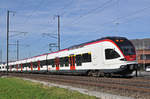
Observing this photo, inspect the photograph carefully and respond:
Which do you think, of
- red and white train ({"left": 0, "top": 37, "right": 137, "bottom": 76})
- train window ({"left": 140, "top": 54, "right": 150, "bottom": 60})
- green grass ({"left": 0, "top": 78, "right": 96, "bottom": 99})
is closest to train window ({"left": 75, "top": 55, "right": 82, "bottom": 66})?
red and white train ({"left": 0, "top": 37, "right": 137, "bottom": 76})

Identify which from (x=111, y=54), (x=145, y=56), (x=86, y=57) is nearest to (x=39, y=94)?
(x=111, y=54)

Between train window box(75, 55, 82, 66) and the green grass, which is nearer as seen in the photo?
the green grass

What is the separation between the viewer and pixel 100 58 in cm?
1898

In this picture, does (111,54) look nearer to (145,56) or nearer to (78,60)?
(78,60)

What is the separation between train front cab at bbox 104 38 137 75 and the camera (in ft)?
55.4

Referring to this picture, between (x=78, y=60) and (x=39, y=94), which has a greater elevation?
(x=78, y=60)

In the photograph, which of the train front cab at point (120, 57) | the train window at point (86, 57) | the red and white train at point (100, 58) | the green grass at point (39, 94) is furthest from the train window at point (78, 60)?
the green grass at point (39, 94)

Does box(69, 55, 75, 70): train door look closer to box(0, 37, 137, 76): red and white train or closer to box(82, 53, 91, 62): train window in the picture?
box(0, 37, 137, 76): red and white train

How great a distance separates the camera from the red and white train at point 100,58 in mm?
17109

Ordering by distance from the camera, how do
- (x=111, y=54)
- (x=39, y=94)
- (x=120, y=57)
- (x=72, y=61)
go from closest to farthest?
(x=39, y=94)
(x=120, y=57)
(x=111, y=54)
(x=72, y=61)

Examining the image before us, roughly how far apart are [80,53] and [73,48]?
2.31m

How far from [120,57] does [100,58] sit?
237cm

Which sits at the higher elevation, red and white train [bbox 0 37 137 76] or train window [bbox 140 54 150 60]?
train window [bbox 140 54 150 60]

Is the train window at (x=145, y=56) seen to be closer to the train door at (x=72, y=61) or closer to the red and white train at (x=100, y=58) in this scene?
the red and white train at (x=100, y=58)
